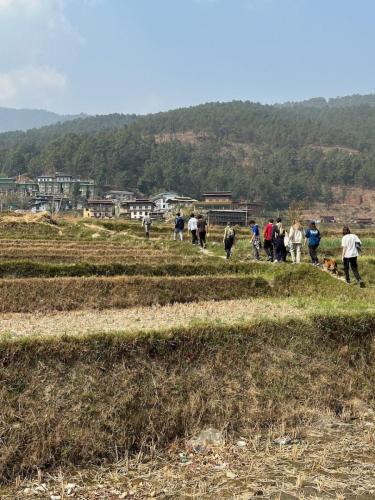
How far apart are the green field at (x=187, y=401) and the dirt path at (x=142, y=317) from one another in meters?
0.06

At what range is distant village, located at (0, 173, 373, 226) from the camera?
306 feet

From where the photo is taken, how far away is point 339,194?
150m

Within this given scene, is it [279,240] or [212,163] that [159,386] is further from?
[212,163]

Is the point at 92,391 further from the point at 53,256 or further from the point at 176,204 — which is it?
the point at 176,204

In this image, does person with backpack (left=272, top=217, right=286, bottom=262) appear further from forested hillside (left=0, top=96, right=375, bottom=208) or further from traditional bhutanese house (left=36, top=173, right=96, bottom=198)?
forested hillside (left=0, top=96, right=375, bottom=208)

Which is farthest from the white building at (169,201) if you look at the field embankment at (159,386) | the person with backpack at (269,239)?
the field embankment at (159,386)

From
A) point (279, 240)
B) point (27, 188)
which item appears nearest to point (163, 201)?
point (27, 188)

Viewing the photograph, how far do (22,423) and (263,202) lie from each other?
130517mm

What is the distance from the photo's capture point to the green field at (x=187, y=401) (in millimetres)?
7605

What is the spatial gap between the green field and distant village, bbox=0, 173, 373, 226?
71.9 meters

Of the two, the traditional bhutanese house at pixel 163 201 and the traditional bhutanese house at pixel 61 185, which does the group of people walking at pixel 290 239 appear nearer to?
the traditional bhutanese house at pixel 163 201

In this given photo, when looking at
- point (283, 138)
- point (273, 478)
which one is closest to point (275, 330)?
point (273, 478)

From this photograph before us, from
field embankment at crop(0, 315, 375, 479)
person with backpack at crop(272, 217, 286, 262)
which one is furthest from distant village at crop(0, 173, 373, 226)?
field embankment at crop(0, 315, 375, 479)

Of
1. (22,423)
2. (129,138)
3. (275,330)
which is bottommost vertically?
(22,423)
